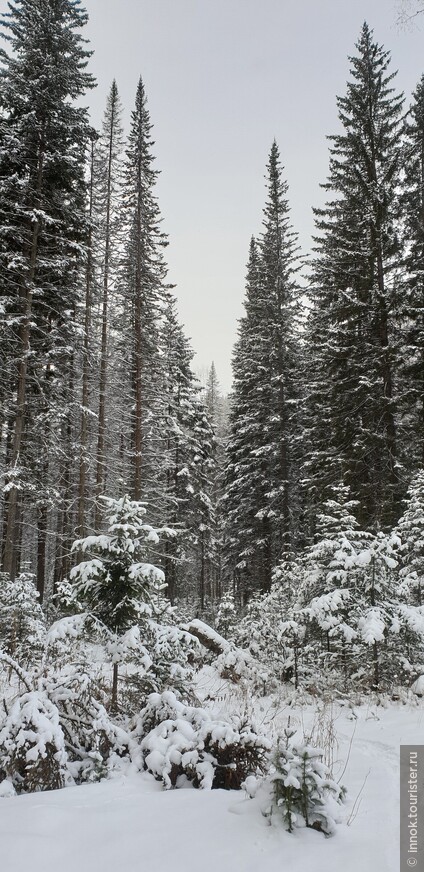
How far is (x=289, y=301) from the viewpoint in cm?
2352

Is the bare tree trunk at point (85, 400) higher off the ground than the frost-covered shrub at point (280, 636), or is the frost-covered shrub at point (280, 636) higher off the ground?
the bare tree trunk at point (85, 400)

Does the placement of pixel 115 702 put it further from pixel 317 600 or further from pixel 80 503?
pixel 80 503

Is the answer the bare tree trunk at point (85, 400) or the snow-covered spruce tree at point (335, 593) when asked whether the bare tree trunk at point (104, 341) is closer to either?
the bare tree trunk at point (85, 400)

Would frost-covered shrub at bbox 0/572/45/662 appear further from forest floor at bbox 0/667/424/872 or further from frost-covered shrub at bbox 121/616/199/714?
Result: forest floor at bbox 0/667/424/872

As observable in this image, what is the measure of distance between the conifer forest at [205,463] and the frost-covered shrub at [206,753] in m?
0.02

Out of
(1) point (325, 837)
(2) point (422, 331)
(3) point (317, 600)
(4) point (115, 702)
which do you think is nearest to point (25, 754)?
(4) point (115, 702)

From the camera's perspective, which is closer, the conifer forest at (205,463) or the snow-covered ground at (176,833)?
the snow-covered ground at (176,833)

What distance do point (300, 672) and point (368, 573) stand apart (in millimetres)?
2902

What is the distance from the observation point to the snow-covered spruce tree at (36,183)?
40.1 feet

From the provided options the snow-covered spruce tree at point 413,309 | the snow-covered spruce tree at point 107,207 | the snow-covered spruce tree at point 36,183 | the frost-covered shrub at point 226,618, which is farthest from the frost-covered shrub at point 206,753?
the snow-covered spruce tree at point 107,207

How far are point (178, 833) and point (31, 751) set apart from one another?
4.58 ft

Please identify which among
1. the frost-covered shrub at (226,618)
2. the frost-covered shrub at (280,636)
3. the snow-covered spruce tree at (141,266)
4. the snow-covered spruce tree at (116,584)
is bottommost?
the frost-covered shrub at (226,618)

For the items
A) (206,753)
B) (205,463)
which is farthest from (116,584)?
(205,463)

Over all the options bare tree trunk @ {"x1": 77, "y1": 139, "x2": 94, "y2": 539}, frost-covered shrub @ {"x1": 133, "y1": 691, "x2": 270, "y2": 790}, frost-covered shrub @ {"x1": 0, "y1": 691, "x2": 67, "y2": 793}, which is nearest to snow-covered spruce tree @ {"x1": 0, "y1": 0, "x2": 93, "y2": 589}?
bare tree trunk @ {"x1": 77, "y1": 139, "x2": 94, "y2": 539}
